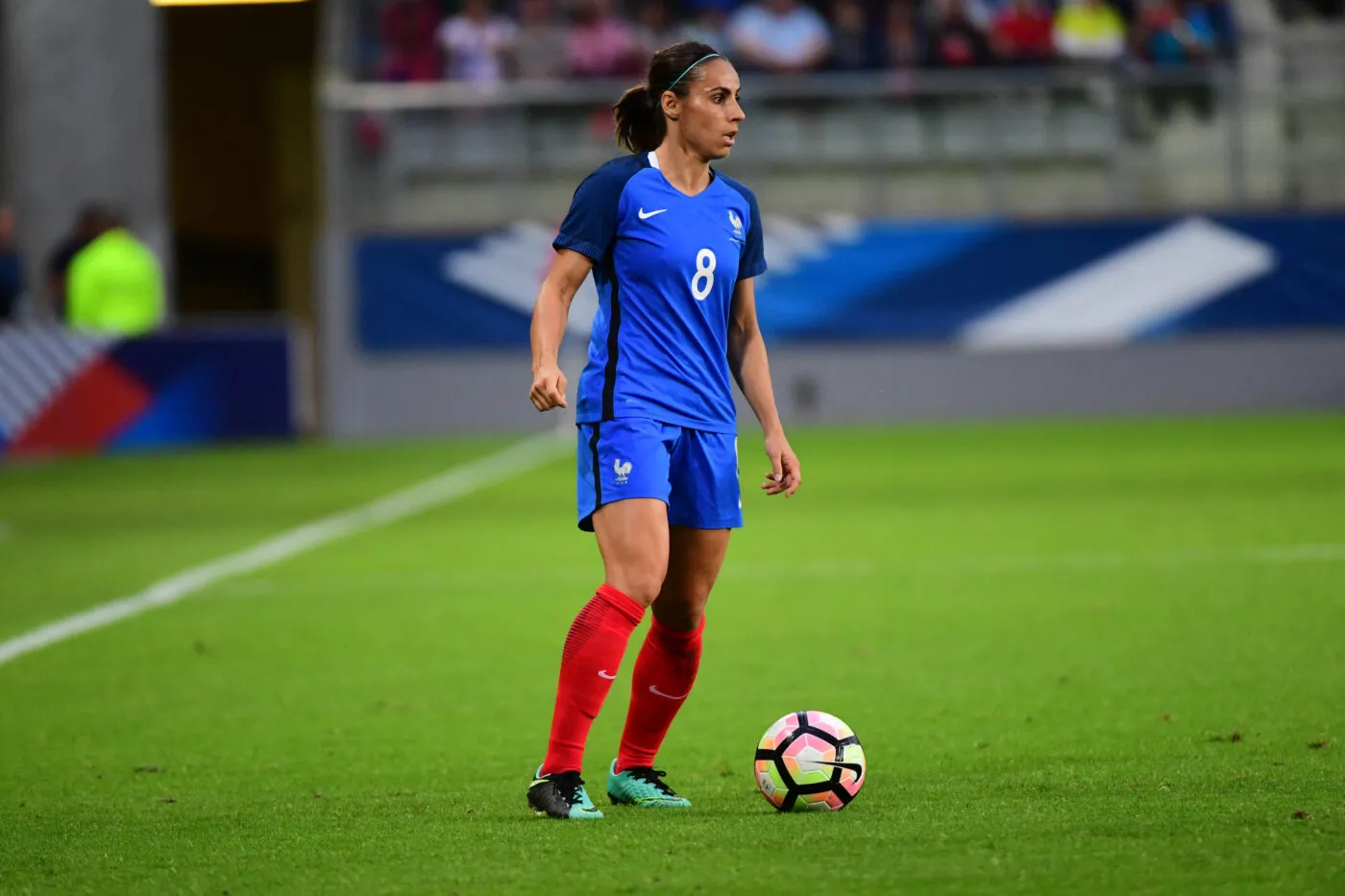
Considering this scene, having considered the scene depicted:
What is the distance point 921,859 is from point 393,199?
67.8 feet

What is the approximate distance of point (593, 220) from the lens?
5250 millimetres

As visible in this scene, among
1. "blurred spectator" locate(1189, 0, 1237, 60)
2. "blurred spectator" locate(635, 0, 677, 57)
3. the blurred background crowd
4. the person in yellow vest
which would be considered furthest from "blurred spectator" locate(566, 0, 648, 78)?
"blurred spectator" locate(1189, 0, 1237, 60)

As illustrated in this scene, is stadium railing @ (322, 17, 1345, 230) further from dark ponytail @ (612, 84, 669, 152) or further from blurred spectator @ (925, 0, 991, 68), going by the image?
dark ponytail @ (612, 84, 669, 152)

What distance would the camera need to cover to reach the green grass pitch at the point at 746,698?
4633 mm

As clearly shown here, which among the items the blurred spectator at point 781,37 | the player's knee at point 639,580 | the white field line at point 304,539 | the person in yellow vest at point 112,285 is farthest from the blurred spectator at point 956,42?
the player's knee at point 639,580

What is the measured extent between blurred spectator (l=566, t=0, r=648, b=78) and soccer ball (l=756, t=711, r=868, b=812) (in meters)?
20.3

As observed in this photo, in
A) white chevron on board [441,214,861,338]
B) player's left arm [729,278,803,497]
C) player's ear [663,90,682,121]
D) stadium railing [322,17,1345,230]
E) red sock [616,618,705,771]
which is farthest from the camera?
stadium railing [322,17,1345,230]

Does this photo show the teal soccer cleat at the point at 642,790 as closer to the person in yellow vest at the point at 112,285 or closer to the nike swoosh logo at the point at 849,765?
the nike swoosh logo at the point at 849,765

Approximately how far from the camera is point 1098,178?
78.7 ft

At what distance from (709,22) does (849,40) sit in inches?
75.2

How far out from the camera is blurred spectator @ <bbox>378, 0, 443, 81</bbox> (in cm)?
2558

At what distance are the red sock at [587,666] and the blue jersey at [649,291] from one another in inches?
19.4

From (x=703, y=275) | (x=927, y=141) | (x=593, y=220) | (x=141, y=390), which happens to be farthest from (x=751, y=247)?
(x=927, y=141)

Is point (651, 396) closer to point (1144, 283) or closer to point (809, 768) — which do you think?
point (809, 768)
